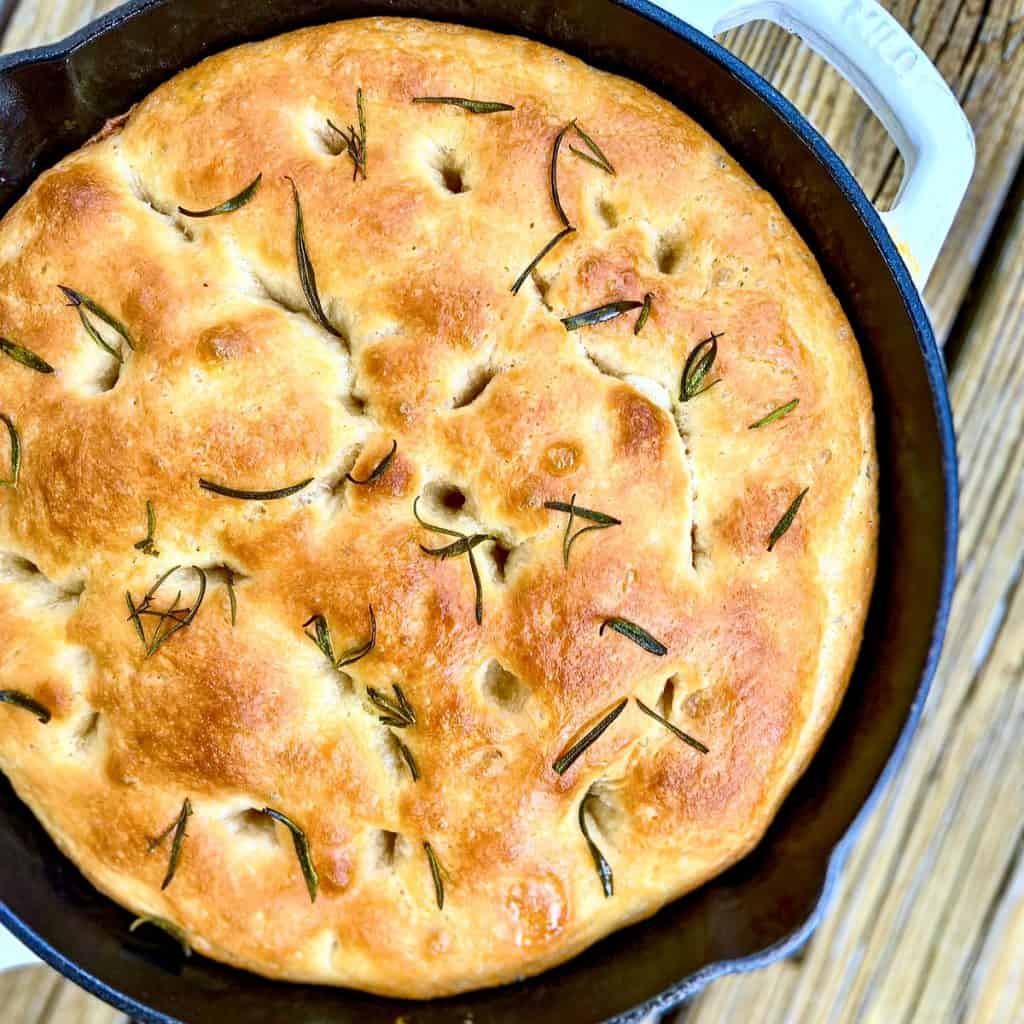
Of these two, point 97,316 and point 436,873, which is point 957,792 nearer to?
point 436,873

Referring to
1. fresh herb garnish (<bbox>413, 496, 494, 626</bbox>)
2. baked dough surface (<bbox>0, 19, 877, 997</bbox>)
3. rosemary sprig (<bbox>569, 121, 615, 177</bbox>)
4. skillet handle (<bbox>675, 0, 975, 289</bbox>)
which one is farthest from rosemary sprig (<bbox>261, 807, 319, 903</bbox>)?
skillet handle (<bbox>675, 0, 975, 289</bbox>)

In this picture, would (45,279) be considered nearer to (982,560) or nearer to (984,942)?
(982,560)

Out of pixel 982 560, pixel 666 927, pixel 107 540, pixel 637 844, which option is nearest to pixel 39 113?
pixel 107 540

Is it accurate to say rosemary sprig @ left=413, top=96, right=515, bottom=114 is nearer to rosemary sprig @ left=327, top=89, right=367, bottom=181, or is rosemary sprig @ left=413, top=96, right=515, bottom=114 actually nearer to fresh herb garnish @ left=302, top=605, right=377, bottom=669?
rosemary sprig @ left=327, top=89, right=367, bottom=181

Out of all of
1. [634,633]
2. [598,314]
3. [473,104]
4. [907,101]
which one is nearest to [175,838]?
[634,633]

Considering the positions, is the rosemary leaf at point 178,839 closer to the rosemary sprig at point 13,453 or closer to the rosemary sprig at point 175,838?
the rosemary sprig at point 175,838
